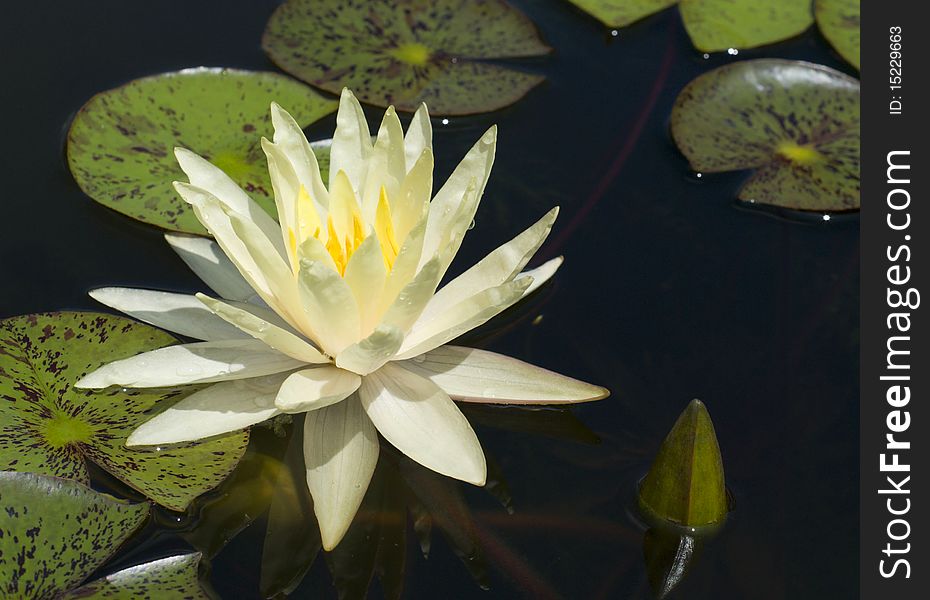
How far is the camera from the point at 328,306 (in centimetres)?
211

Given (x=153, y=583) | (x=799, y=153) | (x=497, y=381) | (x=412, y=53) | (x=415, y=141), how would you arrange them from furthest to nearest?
(x=412, y=53)
(x=799, y=153)
(x=415, y=141)
(x=497, y=381)
(x=153, y=583)

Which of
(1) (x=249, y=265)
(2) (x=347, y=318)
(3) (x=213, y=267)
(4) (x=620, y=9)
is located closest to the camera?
(2) (x=347, y=318)

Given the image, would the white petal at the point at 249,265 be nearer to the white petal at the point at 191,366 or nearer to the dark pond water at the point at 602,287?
the white petal at the point at 191,366

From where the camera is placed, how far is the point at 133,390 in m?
→ 2.45

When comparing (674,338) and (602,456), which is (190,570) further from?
(674,338)

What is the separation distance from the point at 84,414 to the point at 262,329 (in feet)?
2.03

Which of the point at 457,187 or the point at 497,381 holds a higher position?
the point at 457,187

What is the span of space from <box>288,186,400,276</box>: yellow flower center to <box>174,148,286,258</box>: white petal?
199 millimetres

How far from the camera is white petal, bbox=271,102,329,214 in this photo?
239 cm

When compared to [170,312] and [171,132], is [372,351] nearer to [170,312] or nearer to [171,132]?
[170,312]

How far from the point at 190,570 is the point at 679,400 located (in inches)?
54.9

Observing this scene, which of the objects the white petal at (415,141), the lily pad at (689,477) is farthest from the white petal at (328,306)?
the lily pad at (689,477)

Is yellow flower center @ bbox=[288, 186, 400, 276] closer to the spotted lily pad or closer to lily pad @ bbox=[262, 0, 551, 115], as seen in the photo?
lily pad @ bbox=[262, 0, 551, 115]

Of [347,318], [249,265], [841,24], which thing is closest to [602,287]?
[347,318]
